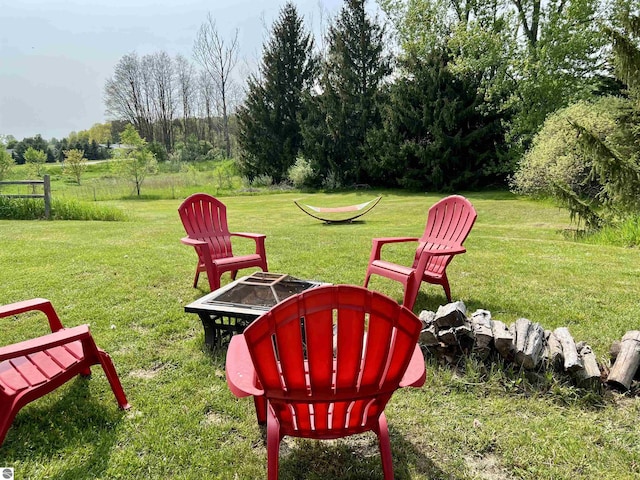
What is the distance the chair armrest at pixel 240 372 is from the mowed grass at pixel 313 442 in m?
0.47

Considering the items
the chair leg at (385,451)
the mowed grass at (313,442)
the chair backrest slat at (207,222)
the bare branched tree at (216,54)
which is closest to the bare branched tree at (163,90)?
the bare branched tree at (216,54)

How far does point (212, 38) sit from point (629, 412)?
35601 mm

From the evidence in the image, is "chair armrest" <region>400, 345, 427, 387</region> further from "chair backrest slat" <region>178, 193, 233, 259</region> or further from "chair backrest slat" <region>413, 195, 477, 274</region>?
"chair backrest slat" <region>178, 193, 233, 259</region>

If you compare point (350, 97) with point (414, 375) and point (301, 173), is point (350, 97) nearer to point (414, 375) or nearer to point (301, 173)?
point (301, 173)

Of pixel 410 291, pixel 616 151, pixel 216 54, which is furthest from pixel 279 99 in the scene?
pixel 410 291

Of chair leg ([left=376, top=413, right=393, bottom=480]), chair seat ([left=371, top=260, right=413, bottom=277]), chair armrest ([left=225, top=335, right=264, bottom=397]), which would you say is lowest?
chair leg ([left=376, top=413, right=393, bottom=480])

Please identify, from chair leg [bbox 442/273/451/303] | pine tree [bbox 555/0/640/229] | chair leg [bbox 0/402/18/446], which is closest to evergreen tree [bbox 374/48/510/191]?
pine tree [bbox 555/0/640/229]

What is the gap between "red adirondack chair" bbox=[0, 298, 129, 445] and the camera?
1.77 meters

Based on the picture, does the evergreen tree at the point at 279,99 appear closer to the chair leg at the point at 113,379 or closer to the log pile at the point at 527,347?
the log pile at the point at 527,347

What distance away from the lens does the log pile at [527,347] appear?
7.67 feet

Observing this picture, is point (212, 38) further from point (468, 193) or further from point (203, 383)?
point (203, 383)

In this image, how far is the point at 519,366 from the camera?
2.47 m

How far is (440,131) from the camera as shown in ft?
54.0

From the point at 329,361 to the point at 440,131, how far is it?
16544mm
